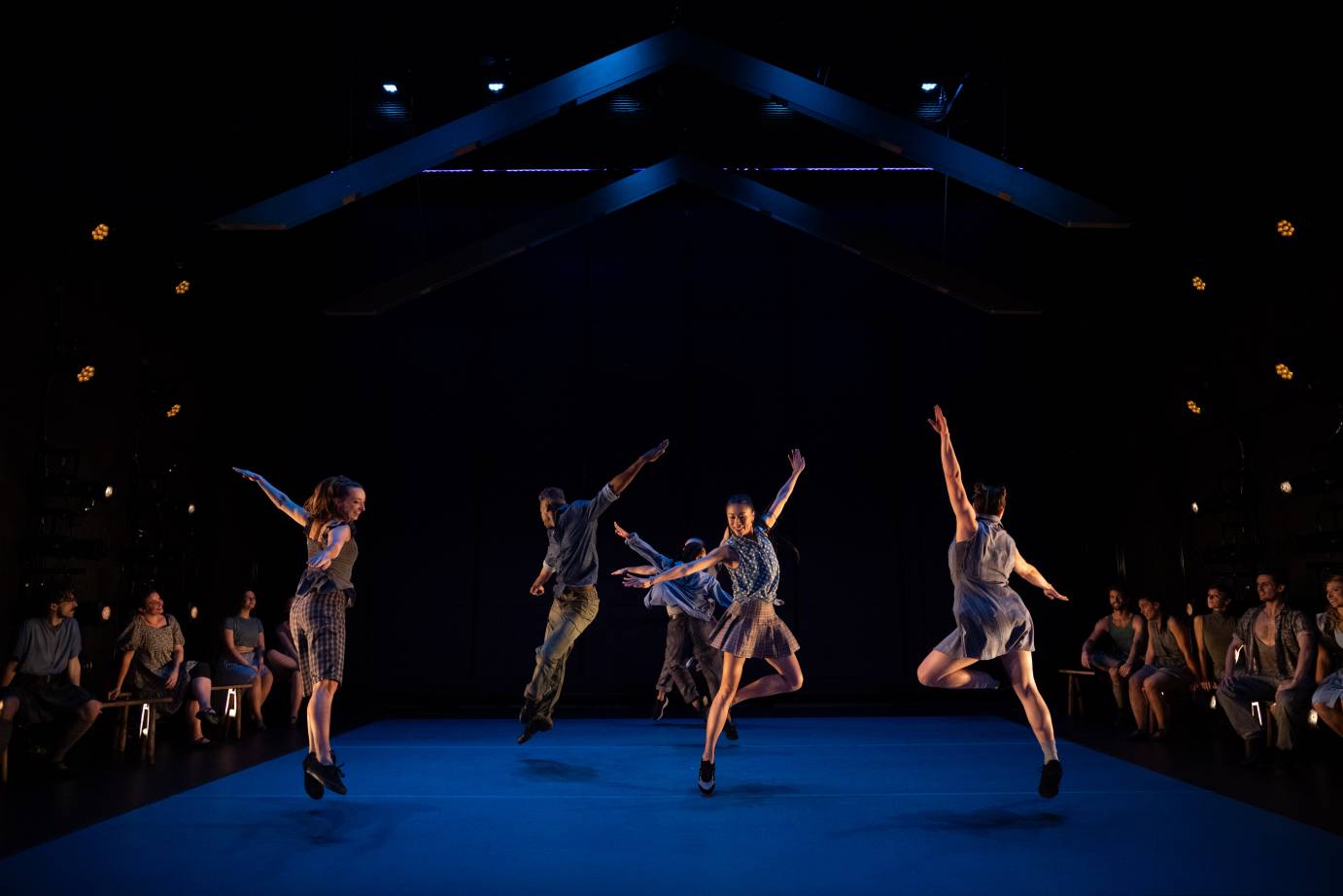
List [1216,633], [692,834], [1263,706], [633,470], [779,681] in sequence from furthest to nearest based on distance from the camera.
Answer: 1. [1216,633]
2. [1263,706]
3. [633,470]
4. [779,681]
5. [692,834]

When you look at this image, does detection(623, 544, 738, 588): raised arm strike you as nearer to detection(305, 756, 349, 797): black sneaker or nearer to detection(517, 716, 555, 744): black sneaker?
detection(305, 756, 349, 797): black sneaker

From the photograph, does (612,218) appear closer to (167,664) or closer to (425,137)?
(425,137)

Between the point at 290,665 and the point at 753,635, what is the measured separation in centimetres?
574

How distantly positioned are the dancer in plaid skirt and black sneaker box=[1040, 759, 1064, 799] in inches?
129

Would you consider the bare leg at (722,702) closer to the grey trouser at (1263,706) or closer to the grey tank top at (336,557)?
the grey tank top at (336,557)

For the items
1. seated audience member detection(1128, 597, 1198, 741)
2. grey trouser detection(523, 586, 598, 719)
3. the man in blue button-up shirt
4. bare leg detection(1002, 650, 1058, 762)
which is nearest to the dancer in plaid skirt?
the man in blue button-up shirt

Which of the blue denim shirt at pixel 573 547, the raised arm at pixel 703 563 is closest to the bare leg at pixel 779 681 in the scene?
the raised arm at pixel 703 563

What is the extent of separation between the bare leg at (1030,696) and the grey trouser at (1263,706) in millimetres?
2358

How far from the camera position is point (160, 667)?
7.44 meters

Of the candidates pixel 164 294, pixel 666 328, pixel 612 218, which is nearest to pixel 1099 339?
pixel 666 328

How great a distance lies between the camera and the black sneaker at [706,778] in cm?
507

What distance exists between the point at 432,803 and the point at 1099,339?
873 cm

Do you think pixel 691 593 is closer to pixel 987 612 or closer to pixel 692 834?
pixel 987 612

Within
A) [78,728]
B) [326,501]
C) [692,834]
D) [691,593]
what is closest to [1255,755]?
[692,834]
